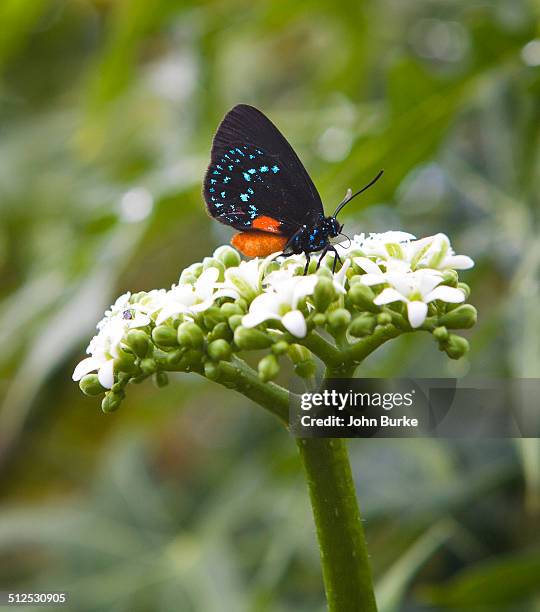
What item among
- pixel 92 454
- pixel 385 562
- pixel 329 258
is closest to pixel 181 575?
pixel 385 562

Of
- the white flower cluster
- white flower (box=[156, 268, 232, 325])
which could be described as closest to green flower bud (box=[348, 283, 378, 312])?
the white flower cluster

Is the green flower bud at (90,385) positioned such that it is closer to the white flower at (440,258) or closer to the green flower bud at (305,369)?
the green flower bud at (305,369)

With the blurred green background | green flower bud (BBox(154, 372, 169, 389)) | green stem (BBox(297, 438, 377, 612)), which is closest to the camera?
green stem (BBox(297, 438, 377, 612))

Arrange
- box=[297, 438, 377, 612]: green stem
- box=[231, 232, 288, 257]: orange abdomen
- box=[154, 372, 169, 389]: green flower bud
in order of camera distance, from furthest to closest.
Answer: box=[231, 232, 288, 257]: orange abdomen < box=[154, 372, 169, 389]: green flower bud < box=[297, 438, 377, 612]: green stem

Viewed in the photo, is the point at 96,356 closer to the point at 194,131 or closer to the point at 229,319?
the point at 229,319

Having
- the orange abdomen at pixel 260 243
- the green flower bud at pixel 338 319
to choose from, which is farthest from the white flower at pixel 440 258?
the orange abdomen at pixel 260 243

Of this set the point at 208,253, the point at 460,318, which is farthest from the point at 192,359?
the point at 208,253

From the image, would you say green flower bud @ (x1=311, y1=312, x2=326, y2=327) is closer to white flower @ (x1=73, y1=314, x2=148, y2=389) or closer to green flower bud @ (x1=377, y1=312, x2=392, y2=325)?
green flower bud @ (x1=377, y1=312, x2=392, y2=325)
